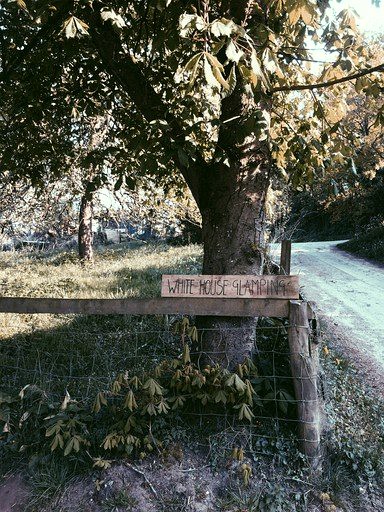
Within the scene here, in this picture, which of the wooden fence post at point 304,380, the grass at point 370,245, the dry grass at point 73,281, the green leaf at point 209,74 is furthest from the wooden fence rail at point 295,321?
the grass at point 370,245

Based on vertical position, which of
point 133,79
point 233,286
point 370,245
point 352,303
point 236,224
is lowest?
point 352,303

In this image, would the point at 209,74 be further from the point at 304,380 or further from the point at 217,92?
the point at 304,380

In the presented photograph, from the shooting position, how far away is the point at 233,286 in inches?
130

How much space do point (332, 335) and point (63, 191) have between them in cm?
712

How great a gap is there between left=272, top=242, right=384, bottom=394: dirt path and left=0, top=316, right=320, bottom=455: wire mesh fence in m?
2.41

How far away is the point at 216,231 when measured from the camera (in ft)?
12.6

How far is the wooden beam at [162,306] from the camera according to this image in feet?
10.7

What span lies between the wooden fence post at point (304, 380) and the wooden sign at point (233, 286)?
0.14 metres

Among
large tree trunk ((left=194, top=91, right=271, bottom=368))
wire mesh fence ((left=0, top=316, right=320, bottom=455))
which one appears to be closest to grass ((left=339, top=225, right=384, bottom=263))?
wire mesh fence ((left=0, top=316, right=320, bottom=455))

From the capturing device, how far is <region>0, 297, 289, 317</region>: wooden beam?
10.7 feet

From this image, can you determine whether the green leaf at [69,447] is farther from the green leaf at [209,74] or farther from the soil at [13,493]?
the green leaf at [209,74]

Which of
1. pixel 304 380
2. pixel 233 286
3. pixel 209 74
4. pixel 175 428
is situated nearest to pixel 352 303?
pixel 304 380

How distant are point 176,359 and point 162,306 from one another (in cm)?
48

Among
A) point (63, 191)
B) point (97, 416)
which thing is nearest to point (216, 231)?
point (97, 416)
